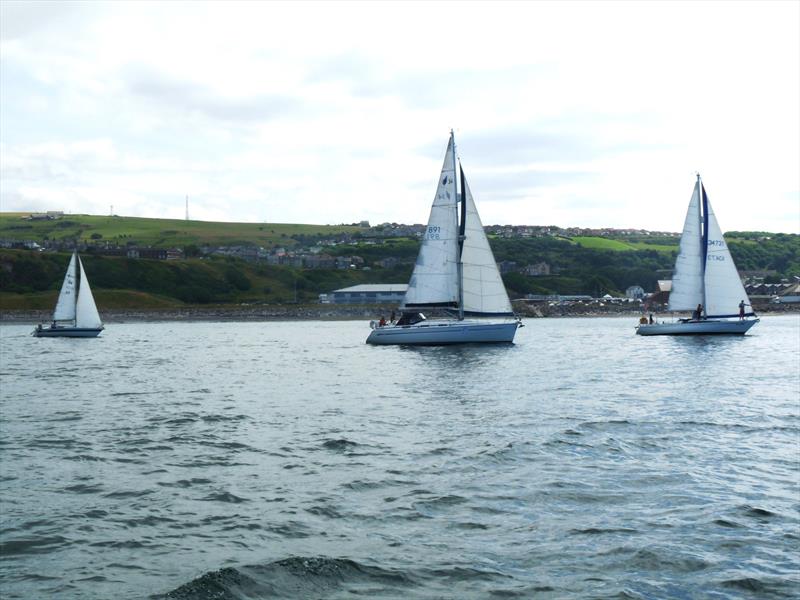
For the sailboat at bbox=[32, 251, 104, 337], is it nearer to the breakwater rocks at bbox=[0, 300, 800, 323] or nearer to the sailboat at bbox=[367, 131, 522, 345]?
the sailboat at bbox=[367, 131, 522, 345]

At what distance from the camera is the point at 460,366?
134 feet

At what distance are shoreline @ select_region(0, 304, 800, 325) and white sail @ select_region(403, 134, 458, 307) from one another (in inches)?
3134

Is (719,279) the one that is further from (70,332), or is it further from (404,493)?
(70,332)

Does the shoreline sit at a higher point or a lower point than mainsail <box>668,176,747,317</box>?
lower

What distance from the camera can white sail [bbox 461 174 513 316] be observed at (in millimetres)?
54188

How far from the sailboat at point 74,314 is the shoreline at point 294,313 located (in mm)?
46966

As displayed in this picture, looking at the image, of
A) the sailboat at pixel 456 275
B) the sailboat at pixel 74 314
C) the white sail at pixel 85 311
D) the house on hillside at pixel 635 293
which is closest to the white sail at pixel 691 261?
the sailboat at pixel 456 275

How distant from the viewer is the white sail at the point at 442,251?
180ft

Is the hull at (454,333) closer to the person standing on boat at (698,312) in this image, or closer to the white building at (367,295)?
the person standing on boat at (698,312)

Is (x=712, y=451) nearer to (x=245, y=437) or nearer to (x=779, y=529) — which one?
(x=779, y=529)

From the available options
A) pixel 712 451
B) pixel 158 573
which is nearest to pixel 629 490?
pixel 712 451

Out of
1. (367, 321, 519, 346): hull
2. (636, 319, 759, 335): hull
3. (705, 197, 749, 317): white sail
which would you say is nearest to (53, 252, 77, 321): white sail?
(367, 321, 519, 346): hull

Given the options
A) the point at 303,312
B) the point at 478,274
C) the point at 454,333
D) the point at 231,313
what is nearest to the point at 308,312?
the point at 303,312

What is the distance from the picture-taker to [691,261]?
65.7 metres
